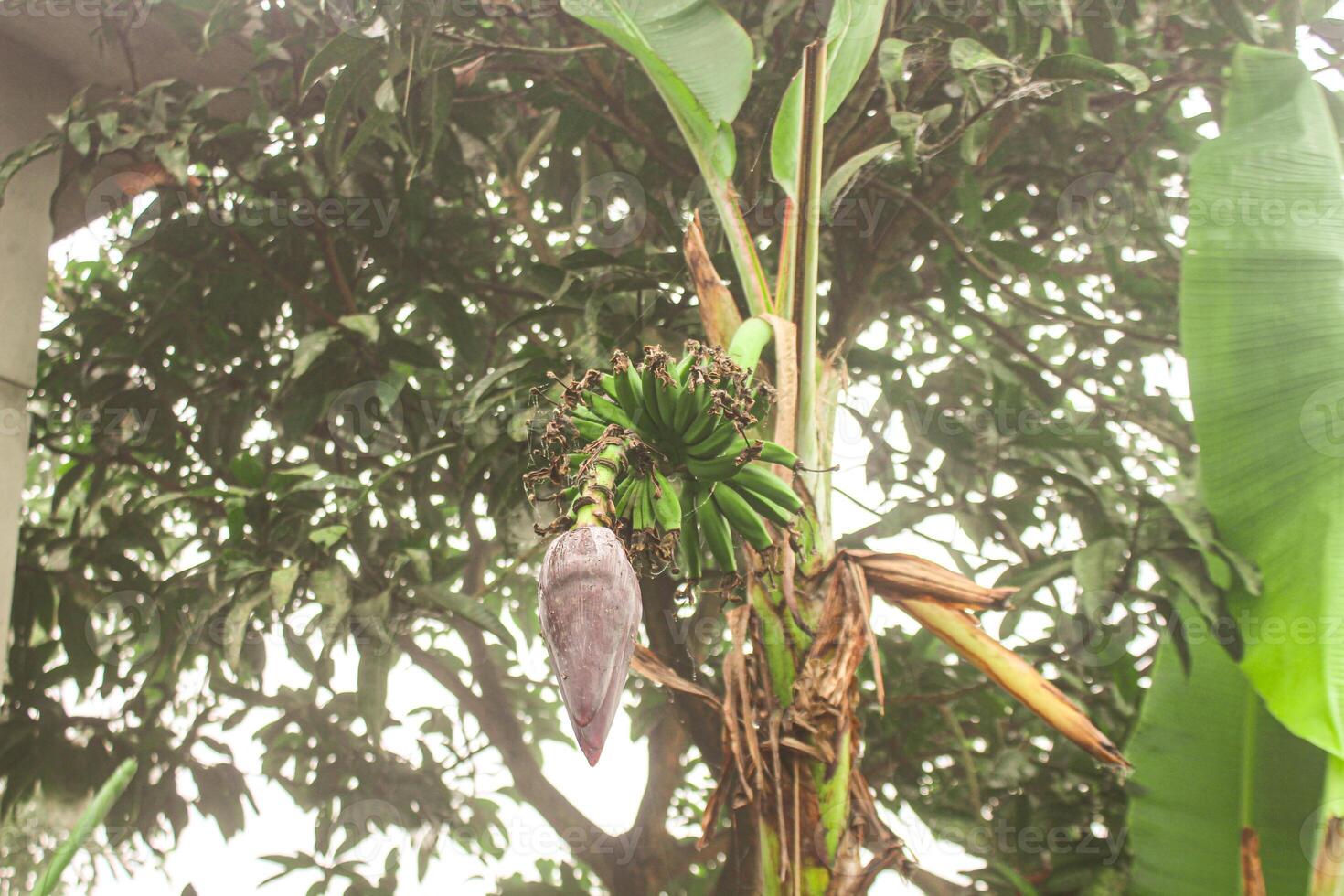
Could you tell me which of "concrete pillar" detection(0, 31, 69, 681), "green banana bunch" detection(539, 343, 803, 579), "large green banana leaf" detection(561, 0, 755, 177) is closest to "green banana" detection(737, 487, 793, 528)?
"green banana bunch" detection(539, 343, 803, 579)

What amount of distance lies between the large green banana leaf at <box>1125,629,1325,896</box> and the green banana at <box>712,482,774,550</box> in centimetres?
84

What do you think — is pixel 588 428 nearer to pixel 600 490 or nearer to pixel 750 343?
pixel 750 343

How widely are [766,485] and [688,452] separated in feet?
0.28

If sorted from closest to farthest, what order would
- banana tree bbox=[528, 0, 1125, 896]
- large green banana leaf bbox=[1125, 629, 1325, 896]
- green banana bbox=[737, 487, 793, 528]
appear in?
banana tree bbox=[528, 0, 1125, 896]
green banana bbox=[737, 487, 793, 528]
large green banana leaf bbox=[1125, 629, 1325, 896]

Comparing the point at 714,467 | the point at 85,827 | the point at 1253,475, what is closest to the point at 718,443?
the point at 714,467

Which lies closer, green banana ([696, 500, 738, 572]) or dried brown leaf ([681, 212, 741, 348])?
green banana ([696, 500, 738, 572])

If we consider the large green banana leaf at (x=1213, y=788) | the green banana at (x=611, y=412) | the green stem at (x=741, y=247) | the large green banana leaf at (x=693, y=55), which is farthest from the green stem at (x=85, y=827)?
the large green banana leaf at (x=1213, y=788)

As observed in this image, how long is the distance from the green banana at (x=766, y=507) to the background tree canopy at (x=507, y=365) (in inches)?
25.3

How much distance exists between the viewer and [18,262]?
2158 mm

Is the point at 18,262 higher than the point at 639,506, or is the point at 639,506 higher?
the point at 18,262

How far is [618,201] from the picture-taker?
245 cm

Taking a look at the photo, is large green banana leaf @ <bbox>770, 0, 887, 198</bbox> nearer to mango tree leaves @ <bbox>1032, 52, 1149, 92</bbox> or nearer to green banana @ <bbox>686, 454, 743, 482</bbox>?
mango tree leaves @ <bbox>1032, 52, 1149, 92</bbox>

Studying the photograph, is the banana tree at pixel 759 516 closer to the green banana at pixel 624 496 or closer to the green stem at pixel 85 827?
the green banana at pixel 624 496

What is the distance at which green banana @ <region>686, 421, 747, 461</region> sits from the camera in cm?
101
